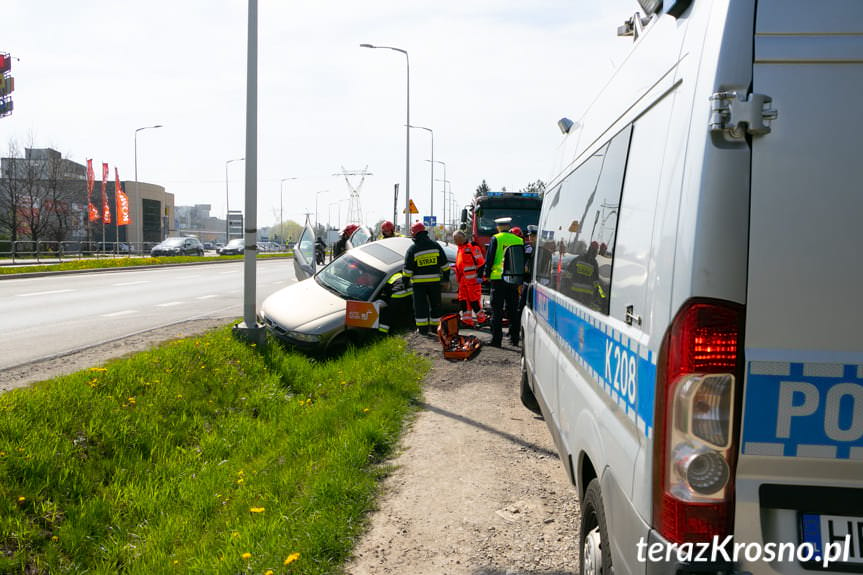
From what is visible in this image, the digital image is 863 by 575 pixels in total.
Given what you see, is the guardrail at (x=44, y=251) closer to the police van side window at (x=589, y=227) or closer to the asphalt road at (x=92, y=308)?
the asphalt road at (x=92, y=308)

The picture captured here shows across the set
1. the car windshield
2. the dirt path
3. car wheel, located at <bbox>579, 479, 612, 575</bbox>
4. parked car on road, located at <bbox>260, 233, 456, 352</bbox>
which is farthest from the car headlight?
car wheel, located at <bbox>579, 479, 612, 575</bbox>

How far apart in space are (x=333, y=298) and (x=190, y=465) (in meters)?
4.51

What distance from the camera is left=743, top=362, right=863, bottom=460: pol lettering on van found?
185 cm

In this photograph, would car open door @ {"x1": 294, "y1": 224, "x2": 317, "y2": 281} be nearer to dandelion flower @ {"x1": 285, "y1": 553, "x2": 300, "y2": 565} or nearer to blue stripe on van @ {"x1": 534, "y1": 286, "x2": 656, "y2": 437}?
dandelion flower @ {"x1": 285, "y1": 553, "x2": 300, "y2": 565}

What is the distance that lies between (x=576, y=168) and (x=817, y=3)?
2.14m

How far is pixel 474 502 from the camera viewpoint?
4.28 m

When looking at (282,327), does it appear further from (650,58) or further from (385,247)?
(650,58)

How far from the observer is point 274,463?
17.9 feet

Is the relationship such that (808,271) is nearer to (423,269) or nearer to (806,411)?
(806,411)

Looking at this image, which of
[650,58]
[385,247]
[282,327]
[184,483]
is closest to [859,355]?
[650,58]

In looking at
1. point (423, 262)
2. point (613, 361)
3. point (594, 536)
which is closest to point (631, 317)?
point (613, 361)

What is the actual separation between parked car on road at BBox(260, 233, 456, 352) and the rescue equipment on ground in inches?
55.3

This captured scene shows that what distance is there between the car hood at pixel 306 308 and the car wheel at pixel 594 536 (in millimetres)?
6948

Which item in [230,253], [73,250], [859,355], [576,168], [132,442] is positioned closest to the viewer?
[859,355]
